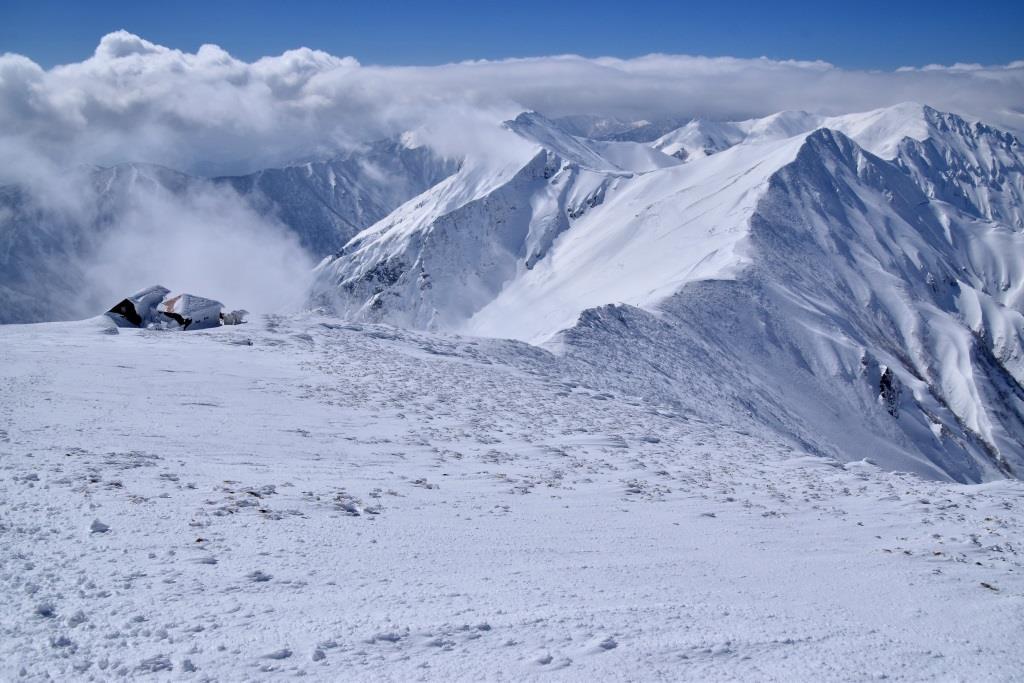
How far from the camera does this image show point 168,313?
103 ft

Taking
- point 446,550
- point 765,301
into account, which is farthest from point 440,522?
point 765,301

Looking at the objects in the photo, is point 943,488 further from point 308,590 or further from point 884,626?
point 308,590

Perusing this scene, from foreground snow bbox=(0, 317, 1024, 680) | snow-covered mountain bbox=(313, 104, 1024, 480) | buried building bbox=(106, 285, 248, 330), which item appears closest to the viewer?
foreground snow bbox=(0, 317, 1024, 680)

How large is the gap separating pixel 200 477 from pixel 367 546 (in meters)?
4.05

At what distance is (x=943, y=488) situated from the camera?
659 inches

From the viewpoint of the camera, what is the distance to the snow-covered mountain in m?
43.9

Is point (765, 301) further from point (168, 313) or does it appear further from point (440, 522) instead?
point (440, 522)

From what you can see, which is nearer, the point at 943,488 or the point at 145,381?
the point at 943,488

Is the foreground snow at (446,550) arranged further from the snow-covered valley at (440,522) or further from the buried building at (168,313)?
the buried building at (168,313)

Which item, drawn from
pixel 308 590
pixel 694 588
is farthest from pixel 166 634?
Answer: pixel 694 588

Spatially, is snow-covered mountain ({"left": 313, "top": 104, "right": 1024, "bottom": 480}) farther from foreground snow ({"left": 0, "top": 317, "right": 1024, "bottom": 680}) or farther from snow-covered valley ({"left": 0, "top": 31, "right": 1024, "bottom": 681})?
foreground snow ({"left": 0, "top": 317, "right": 1024, "bottom": 680})

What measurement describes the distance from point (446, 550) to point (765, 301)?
56926 mm

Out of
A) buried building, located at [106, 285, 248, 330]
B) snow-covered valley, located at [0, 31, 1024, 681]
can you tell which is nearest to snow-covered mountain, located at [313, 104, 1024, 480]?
snow-covered valley, located at [0, 31, 1024, 681]

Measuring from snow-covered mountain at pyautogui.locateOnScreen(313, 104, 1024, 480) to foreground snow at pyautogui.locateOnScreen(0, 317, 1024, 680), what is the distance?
54.2 feet
